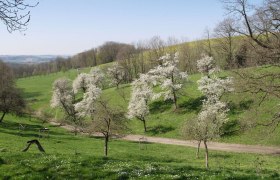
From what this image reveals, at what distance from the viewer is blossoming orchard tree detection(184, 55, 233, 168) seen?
42312mm

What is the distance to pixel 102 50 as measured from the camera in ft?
652

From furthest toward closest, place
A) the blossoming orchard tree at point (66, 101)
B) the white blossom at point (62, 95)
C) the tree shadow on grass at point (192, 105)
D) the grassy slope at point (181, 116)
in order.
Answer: the white blossom at point (62, 95), the blossoming orchard tree at point (66, 101), the tree shadow on grass at point (192, 105), the grassy slope at point (181, 116)

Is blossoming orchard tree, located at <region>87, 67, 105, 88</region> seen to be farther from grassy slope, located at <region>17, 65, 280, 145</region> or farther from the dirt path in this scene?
the dirt path

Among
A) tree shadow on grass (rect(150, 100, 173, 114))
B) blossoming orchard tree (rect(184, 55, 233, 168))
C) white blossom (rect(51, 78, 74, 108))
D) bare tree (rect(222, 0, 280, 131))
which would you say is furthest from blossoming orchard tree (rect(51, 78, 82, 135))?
bare tree (rect(222, 0, 280, 131))

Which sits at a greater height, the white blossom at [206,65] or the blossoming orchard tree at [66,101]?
the white blossom at [206,65]

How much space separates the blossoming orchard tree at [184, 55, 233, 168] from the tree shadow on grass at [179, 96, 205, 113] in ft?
6.97

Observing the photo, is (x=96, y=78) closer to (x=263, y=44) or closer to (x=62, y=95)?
(x=62, y=95)

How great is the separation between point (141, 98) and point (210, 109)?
2566 cm

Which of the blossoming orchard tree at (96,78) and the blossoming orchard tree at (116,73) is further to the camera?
the blossoming orchard tree at (116,73)

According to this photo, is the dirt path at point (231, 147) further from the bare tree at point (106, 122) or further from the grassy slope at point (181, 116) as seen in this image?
the bare tree at point (106, 122)

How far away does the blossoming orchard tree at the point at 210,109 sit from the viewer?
139 ft

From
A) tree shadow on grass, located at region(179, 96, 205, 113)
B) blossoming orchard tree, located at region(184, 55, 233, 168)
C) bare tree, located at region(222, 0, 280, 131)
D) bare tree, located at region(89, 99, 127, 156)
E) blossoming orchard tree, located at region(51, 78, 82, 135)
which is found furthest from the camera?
blossoming orchard tree, located at region(51, 78, 82, 135)

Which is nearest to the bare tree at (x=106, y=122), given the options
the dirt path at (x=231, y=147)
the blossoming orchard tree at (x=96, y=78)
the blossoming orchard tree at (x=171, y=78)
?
the dirt path at (x=231, y=147)

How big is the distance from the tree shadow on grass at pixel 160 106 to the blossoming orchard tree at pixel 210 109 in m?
9.10
